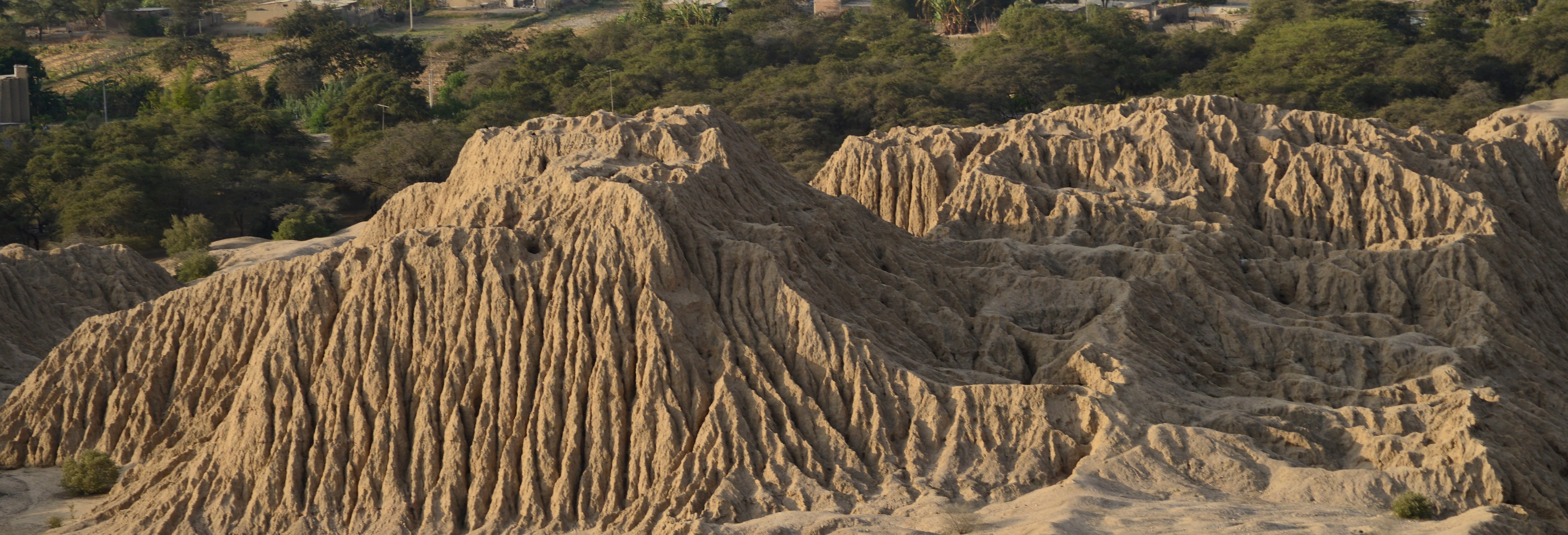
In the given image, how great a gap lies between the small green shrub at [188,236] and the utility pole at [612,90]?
20778 mm

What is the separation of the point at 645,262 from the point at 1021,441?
18.5 ft

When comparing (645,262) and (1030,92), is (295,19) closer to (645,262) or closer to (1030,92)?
(1030,92)

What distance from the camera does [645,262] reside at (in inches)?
896

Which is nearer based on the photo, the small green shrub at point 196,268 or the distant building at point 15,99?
the small green shrub at point 196,268

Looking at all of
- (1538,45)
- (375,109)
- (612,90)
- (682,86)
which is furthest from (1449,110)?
(375,109)

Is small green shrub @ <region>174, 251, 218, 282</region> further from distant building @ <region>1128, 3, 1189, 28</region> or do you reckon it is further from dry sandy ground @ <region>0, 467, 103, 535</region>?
distant building @ <region>1128, 3, 1189, 28</region>

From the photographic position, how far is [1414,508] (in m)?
20.2

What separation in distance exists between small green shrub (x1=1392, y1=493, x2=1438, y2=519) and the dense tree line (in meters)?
34.3

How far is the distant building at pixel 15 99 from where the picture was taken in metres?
70.6

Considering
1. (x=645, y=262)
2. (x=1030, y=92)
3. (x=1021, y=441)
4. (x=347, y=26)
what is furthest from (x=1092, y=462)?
(x=347, y=26)

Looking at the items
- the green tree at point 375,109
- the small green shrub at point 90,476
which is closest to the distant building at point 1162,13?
the green tree at point 375,109

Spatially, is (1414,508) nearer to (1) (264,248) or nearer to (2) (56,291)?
(2) (56,291)

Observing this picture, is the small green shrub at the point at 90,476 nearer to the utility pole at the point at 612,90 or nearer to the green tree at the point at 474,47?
the utility pole at the point at 612,90

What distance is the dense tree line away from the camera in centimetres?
5259
